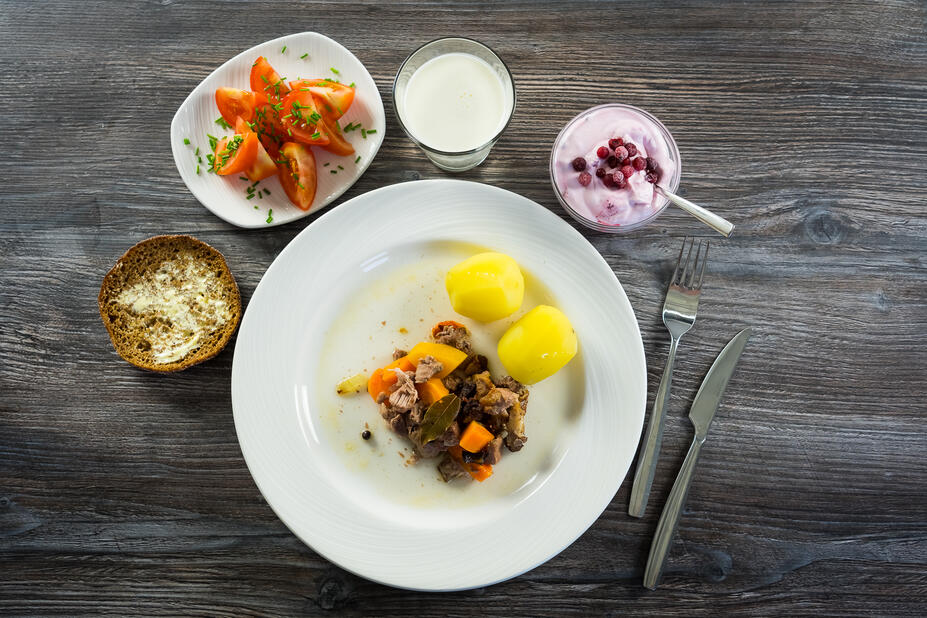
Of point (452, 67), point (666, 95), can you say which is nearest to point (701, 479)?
point (666, 95)

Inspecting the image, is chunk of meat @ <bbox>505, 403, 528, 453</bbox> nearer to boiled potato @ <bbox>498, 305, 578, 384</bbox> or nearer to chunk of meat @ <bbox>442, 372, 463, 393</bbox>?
boiled potato @ <bbox>498, 305, 578, 384</bbox>

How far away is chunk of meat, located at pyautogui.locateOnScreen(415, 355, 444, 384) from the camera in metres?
2.29

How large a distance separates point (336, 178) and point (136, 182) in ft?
3.28

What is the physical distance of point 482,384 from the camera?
2.39 meters

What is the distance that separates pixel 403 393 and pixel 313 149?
1.18m

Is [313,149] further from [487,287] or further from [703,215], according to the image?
[703,215]

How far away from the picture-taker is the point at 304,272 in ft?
7.95

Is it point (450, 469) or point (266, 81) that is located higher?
point (266, 81)

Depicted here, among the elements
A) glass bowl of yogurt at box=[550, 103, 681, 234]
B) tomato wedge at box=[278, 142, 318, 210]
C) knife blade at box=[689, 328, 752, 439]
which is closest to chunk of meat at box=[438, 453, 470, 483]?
knife blade at box=[689, 328, 752, 439]

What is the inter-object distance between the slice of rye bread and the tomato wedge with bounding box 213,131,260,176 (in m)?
0.35

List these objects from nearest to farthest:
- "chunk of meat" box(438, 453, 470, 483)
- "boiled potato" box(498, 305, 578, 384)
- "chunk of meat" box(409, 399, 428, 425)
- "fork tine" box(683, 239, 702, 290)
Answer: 1. "boiled potato" box(498, 305, 578, 384)
2. "chunk of meat" box(409, 399, 428, 425)
3. "chunk of meat" box(438, 453, 470, 483)
4. "fork tine" box(683, 239, 702, 290)

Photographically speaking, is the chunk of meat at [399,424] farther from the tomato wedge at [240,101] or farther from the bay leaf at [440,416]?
the tomato wedge at [240,101]

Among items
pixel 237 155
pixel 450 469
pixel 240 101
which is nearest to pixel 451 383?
pixel 450 469

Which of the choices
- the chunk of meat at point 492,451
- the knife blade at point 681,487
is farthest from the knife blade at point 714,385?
the chunk of meat at point 492,451
